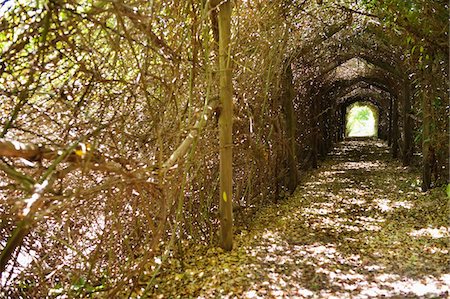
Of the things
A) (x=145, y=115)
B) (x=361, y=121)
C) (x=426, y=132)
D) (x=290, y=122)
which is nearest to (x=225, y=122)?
(x=145, y=115)

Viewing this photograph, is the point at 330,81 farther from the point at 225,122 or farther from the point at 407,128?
the point at 225,122

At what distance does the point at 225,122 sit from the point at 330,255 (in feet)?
5.15

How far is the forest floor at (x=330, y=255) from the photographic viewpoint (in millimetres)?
3547

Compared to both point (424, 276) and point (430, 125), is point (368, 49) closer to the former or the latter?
point (430, 125)

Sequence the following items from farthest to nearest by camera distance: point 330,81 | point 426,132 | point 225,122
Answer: point 330,81, point 426,132, point 225,122

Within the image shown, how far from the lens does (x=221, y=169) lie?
4387 millimetres

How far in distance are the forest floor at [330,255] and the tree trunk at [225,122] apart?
0.26 metres

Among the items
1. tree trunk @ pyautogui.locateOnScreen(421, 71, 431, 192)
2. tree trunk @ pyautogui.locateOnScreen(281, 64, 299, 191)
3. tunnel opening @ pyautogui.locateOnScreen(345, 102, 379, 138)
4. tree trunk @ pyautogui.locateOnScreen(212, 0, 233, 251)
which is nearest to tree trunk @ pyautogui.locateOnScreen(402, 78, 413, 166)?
tree trunk @ pyautogui.locateOnScreen(421, 71, 431, 192)

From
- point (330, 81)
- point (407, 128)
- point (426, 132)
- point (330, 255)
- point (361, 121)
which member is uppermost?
point (330, 81)

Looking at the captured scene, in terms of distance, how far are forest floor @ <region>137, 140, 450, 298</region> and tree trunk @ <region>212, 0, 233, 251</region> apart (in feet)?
0.87

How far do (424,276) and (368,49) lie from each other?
6.64 meters

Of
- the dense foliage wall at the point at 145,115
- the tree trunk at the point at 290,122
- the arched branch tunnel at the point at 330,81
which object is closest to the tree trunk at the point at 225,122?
the dense foliage wall at the point at 145,115

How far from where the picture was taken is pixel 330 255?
4.35m

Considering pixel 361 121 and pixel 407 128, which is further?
pixel 361 121
